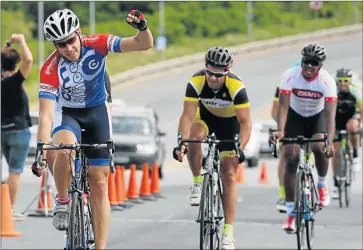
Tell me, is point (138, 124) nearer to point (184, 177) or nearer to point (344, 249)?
point (184, 177)

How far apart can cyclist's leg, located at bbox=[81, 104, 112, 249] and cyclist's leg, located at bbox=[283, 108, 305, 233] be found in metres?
4.47

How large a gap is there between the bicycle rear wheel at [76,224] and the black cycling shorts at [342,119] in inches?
463

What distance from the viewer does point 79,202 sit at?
11.1 m

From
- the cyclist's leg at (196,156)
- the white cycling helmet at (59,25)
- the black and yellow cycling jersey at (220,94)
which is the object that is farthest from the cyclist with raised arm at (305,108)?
the white cycling helmet at (59,25)

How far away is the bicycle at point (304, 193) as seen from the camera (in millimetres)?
15352

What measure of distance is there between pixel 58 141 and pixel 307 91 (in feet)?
17.2

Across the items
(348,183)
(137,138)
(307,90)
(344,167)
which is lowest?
(348,183)

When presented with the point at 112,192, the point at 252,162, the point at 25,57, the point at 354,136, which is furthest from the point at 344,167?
the point at 252,162

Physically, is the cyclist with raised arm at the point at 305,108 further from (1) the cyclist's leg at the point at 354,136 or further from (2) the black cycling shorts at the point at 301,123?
(1) the cyclist's leg at the point at 354,136

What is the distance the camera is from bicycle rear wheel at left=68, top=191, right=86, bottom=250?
10961 mm

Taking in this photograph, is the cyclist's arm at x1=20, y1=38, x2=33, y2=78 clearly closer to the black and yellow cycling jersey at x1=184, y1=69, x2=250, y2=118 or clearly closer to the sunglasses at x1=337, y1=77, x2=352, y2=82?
the black and yellow cycling jersey at x1=184, y1=69, x2=250, y2=118

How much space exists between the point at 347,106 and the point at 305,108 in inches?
237

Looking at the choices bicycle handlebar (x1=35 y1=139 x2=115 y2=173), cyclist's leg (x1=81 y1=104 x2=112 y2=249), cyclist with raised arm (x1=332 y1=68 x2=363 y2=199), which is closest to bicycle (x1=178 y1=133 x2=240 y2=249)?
cyclist's leg (x1=81 y1=104 x2=112 y2=249)

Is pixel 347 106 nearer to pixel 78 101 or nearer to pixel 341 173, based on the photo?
pixel 341 173
